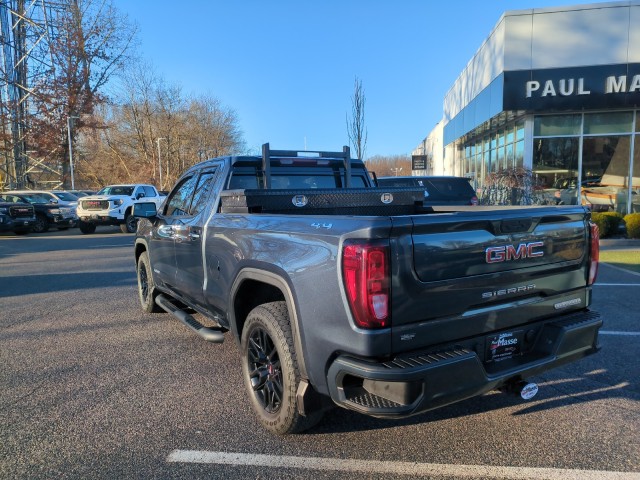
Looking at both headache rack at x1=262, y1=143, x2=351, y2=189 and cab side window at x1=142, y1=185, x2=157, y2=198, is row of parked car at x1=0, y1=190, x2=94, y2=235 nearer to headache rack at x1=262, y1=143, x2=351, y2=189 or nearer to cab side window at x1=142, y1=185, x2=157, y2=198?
cab side window at x1=142, y1=185, x2=157, y2=198

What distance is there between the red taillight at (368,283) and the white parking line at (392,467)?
0.99 metres

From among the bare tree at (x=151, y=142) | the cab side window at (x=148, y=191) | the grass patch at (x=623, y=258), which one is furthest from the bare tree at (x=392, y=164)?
the grass patch at (x=623, y=258)

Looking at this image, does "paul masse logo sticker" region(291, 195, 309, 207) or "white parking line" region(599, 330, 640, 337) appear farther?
"white parking line" region(599, 330, 640, 337)

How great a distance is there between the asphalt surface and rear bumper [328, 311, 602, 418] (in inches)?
21.4

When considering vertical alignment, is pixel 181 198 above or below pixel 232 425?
above

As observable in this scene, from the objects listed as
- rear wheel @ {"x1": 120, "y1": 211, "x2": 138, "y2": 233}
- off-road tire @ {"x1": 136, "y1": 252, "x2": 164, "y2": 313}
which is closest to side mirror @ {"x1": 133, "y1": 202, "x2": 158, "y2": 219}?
off-road tire @ {"x1": 136, "y1": 252, "x2": 164, "y2": 313}

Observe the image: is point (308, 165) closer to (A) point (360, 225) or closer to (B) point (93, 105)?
(A) point (360, 225)

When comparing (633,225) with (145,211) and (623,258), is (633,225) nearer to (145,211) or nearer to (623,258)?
(623,258)

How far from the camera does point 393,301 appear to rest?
93.1 inches

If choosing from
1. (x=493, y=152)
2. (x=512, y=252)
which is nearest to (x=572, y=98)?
(x=493, y=152)

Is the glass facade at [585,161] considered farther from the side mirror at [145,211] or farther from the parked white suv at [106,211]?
the parked white suv at [106,211]

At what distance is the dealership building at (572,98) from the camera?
14586mm

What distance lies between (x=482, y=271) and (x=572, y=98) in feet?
48.7

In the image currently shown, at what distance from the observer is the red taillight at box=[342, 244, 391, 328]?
232 centimetres
